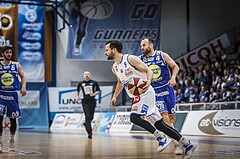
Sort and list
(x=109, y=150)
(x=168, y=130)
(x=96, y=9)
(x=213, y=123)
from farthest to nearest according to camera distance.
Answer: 1. (x=96, y=9)
2. (x=213, y=123)
3. (x=109, y=150)
4. (x=168, y=130)

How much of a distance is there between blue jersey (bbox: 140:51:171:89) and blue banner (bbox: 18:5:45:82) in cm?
2029

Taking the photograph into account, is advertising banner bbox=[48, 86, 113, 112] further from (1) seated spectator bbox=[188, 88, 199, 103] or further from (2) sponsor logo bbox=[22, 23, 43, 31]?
(1) seated spectator bbox=[188, 88, 199, 103]

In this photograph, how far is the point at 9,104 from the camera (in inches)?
419

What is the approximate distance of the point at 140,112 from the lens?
303 inches

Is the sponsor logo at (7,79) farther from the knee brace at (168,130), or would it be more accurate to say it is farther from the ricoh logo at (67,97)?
the ricoh logo at (67,97)

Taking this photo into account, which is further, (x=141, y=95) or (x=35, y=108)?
(x=35, y=108)

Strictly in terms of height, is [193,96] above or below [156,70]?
below

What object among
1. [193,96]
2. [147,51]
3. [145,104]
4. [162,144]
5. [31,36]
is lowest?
[162,144]

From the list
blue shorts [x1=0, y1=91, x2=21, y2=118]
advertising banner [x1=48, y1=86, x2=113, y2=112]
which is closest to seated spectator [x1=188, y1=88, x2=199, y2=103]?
advertising banner [x1=48, y1=86, x2=113, y2=112]

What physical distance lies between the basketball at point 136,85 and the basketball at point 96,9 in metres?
20.7

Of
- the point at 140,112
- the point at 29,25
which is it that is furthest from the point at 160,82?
the point at 29,25

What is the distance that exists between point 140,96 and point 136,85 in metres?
0.19

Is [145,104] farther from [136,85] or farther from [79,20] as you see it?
[79,20]

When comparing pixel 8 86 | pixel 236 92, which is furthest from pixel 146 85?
pixel 236 92
